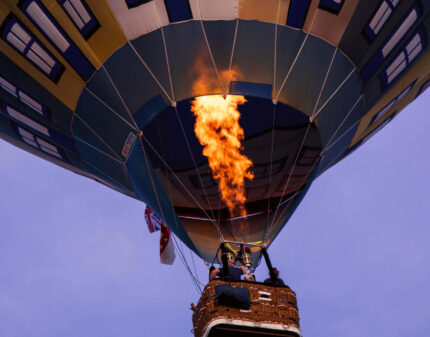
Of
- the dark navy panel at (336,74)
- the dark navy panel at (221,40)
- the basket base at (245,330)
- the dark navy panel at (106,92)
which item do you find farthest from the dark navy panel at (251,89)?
the basket base at (245,330)

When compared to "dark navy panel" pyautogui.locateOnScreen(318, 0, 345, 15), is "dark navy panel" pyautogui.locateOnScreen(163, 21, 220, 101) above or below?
below

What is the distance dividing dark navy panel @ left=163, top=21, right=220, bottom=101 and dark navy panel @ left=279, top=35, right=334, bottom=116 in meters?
1.00

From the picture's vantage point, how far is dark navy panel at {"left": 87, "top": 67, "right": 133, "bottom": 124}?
8570mm

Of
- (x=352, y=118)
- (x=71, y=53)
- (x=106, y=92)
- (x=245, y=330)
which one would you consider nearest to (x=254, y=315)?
(x=245, y=330)

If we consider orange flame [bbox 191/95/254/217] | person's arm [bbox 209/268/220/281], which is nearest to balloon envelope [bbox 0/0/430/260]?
orange flame [bbox 191/95/254/217]

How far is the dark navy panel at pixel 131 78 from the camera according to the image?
8359mm

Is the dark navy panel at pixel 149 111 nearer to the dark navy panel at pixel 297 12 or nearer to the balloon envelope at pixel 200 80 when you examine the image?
Answer: the balloon envelope at pixel 200 80

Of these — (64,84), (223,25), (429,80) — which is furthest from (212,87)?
(429,80)

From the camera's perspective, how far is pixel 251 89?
8.48 metres

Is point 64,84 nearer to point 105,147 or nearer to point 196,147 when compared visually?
Result: point 105,147

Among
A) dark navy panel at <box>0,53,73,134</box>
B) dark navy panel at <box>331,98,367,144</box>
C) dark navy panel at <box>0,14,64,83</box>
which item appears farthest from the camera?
dark navy panel at <box>331,98,367,144</box>

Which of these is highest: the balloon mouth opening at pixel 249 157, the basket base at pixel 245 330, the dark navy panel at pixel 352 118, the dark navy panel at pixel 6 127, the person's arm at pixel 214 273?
the dark navy panel at pixel 6 127

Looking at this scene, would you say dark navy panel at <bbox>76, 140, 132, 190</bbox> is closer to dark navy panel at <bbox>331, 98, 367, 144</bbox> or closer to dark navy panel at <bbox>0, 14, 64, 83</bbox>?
dark navy panel at <bbox>0, 14, 64, 83</bbox>

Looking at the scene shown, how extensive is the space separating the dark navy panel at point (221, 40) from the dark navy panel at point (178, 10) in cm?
27
